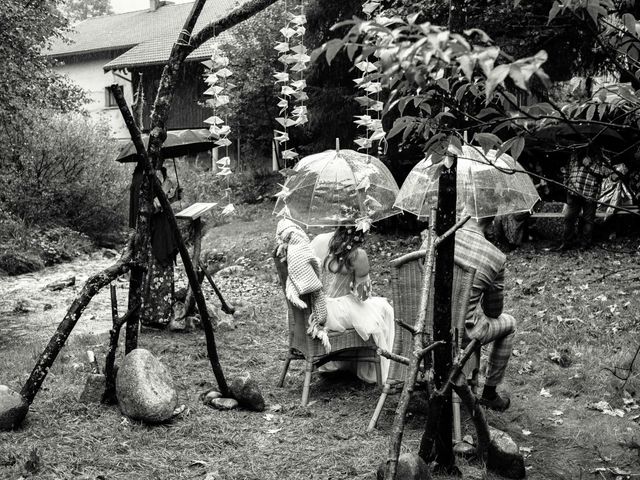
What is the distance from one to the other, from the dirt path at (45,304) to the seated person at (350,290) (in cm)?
389

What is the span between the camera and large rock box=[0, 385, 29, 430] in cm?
441

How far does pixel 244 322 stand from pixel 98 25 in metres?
37.2

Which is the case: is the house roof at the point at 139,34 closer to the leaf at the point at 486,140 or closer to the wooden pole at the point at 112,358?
the wooden pole at the point at 112,358

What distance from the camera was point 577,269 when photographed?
9531 millimetres

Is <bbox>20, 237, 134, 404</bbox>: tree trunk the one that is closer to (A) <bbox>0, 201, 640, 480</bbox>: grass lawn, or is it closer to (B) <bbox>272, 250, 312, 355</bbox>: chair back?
(A) <bbox>0, 201, 640, 480</bbox>: grass lawn

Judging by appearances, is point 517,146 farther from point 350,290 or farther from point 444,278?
point 350,290

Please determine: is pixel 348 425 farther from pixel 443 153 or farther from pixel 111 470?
pixel 443 153

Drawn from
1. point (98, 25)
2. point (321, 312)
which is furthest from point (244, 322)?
point (98, 25)

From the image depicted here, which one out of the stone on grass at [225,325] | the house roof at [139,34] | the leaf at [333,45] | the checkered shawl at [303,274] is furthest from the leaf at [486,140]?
the house roof at [139,34]

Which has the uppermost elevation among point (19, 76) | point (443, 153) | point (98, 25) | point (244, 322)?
point (98, 25)

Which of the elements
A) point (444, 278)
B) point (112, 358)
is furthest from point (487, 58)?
point (112, 358)

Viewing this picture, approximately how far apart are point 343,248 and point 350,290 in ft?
1.22

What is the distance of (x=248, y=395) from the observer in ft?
17.0

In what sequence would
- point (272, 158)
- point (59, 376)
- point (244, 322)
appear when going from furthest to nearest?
1. point (272, 158)
2. point (244, 322)
3. point (59, 376)
